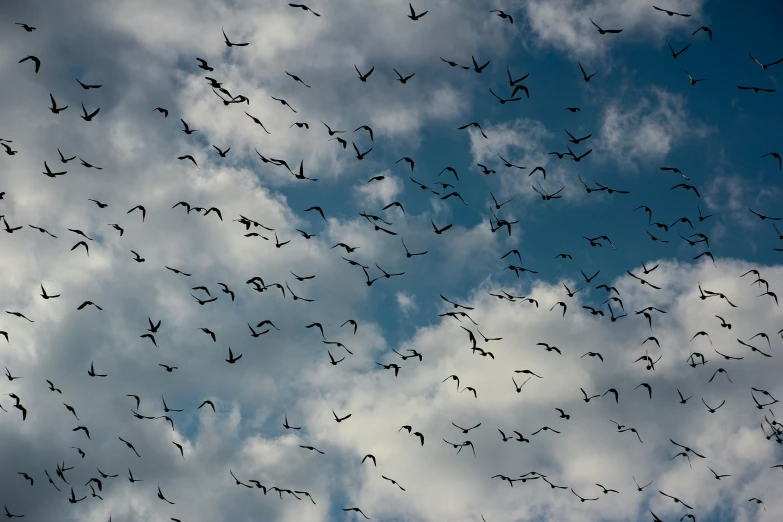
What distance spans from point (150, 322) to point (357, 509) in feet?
78.4

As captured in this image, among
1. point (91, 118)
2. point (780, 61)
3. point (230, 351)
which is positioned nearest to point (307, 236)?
point (230, 351)

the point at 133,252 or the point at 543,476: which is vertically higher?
the point at 543,476

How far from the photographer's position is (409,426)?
67.8 m

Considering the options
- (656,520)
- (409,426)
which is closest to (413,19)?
(409,426)

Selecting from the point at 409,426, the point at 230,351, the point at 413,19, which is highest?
the point at 413,19

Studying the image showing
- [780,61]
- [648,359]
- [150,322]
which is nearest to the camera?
[780,61]

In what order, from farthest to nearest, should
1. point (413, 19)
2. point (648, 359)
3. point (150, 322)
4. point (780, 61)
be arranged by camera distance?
point (648, 359)
point (150, 322)
point (413, 19)
point (780, 61)

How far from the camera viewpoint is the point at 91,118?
50.7m

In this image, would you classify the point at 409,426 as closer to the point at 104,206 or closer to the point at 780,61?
the point at 104,206

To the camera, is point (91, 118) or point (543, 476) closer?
point (91, 118)

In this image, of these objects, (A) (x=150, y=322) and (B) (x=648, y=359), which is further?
(B) (x=648, y=359)

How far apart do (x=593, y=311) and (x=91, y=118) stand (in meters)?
51.6

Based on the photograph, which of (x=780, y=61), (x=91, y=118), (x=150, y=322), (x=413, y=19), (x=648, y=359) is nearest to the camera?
(x=780, y=61)

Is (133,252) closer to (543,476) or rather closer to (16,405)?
(16,405)
